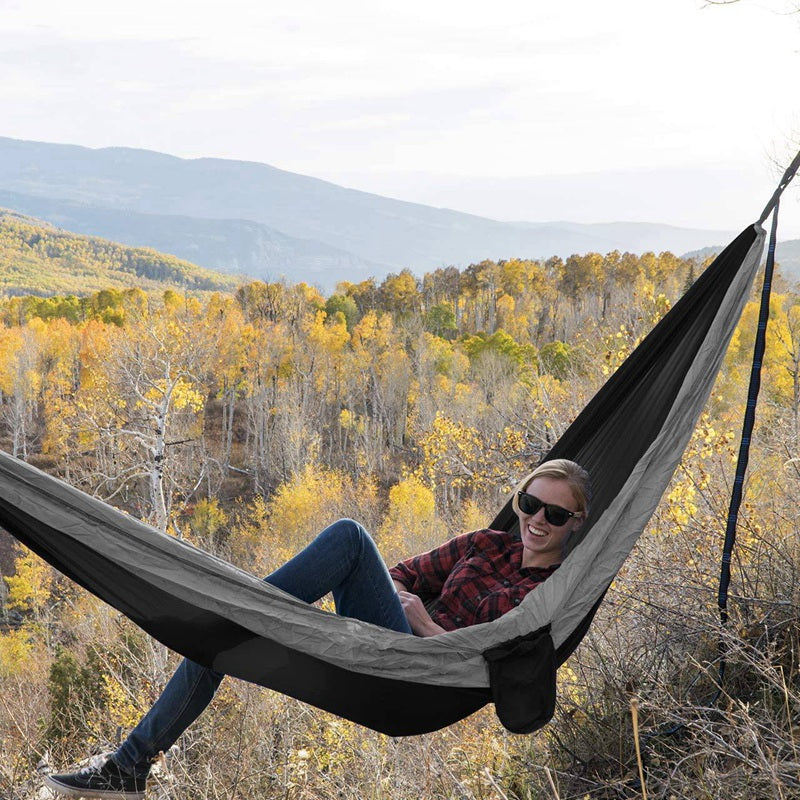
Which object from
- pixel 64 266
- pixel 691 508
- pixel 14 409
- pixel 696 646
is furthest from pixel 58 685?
pixel 64 266

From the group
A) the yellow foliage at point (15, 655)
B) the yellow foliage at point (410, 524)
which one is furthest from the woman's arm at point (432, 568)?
the yellow foliage at point (15, 655)

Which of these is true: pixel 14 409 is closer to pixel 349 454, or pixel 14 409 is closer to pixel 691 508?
pixel 349 454

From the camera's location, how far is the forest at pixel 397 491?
7.91ft

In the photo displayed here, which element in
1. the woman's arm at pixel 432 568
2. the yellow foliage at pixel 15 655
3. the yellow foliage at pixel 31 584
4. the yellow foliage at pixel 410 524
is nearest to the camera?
the woman's arm at pixel 432 568

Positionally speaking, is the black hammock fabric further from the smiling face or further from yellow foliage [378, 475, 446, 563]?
yellow foliage [378, 475, 446, 563]

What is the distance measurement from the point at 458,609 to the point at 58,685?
12.7 m

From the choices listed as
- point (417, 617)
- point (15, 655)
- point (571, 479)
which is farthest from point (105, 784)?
point (15, 655)

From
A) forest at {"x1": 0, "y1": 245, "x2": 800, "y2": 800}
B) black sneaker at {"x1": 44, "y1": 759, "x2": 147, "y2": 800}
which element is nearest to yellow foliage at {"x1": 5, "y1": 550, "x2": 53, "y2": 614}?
forest at {"x1": 0, "y1": 245, "x2": 800, "y2": 800}

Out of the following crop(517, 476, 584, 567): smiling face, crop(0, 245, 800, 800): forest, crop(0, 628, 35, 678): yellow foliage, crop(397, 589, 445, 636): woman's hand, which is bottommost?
crop(0, 628, 35, 678): yellow foliage

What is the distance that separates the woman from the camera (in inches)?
71.9

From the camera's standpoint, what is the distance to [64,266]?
7569cm

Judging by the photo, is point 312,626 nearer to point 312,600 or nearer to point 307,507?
point 312,600

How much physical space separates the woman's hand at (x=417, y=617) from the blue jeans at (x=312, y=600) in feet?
0.09

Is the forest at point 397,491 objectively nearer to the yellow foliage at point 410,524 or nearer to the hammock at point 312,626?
the yellow foliage at point 410,524
